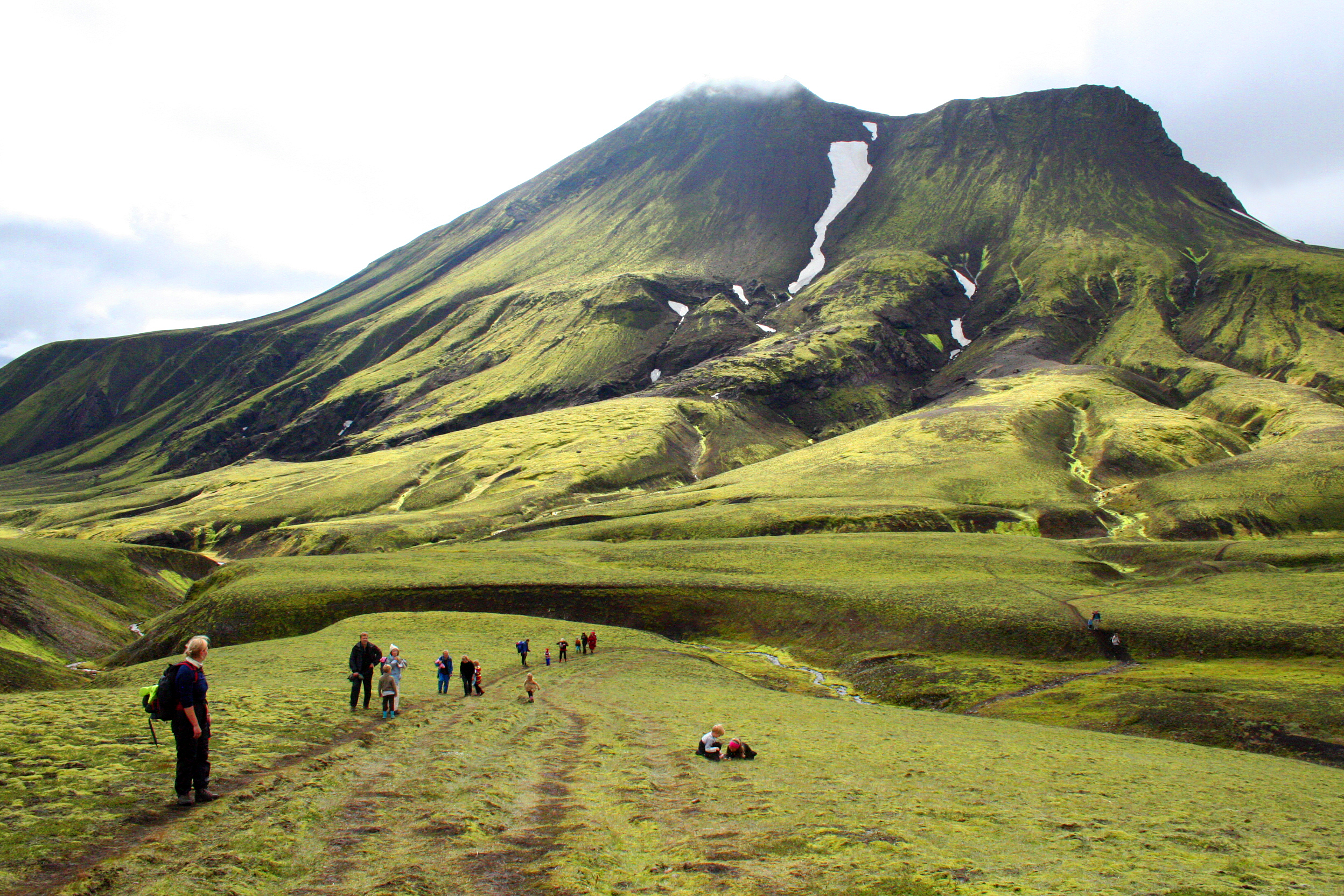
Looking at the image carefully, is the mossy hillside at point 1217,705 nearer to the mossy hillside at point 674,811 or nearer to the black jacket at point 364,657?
the mossy hillside at point 674,811

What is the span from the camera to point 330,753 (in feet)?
68.4

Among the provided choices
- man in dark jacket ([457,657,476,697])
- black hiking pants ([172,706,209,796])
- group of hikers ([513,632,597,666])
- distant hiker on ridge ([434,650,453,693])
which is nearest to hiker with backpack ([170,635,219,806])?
black hiking pants ([172,706,209,796])

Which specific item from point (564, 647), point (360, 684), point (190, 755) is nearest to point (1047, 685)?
point (564, 647)

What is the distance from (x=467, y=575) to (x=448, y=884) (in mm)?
72037

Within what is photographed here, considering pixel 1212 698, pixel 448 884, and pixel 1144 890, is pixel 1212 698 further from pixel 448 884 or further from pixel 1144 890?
Answer: pixel 448 884

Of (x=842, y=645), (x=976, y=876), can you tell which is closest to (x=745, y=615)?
(x=842, y=645)

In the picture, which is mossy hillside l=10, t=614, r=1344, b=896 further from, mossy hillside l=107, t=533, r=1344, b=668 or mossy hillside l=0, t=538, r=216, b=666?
mossy hillside l=0, t=538, r=216, b=666

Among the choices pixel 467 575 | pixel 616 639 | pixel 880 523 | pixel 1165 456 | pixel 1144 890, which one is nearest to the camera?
pixel 1144 890

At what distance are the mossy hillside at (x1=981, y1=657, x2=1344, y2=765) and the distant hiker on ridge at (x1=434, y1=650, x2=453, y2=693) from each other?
1270 inches

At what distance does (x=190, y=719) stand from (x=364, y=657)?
11.2m

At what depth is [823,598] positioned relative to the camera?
235 feet

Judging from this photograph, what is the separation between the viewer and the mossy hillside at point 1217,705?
1517 inches

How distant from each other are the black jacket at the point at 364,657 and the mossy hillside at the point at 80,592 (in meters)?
29.7

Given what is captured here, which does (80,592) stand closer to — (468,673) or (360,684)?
(468,673)
